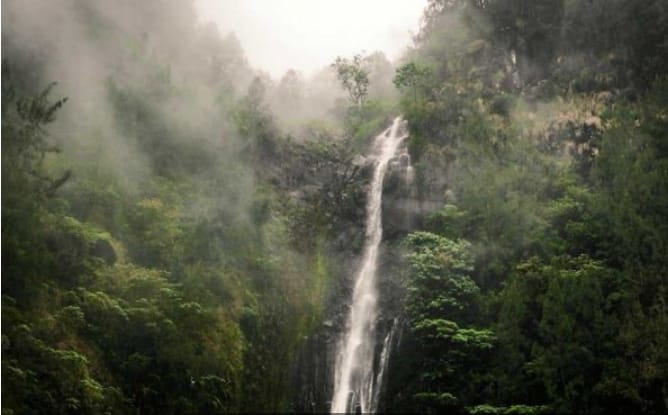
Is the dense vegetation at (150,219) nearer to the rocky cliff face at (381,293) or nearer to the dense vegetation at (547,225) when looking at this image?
the rocky cliff face at (381,293)

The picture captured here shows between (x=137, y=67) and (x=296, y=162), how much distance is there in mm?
8594

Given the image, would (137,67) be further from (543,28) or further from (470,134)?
(543,28)

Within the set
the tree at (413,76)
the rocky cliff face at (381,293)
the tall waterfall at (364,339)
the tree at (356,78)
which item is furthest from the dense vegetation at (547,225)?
the tree at (356,78)

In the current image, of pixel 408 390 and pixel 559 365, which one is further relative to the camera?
pixel 408 390

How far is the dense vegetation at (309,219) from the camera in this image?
59.2 feet

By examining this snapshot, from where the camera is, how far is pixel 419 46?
4228 centimetres

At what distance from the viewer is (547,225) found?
23344mm

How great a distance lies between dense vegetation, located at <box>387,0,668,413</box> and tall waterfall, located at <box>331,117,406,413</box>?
40.8 inches

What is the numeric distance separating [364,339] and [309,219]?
6.82 meters

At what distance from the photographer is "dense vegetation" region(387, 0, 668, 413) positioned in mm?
19516

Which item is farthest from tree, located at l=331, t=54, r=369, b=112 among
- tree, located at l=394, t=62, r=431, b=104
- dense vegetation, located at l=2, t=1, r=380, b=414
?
tree, located at l=394, t=62, r=431, b=104

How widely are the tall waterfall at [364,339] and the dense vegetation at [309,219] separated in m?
0.73

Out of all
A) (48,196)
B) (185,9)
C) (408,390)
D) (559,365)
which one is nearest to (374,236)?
(408,390)

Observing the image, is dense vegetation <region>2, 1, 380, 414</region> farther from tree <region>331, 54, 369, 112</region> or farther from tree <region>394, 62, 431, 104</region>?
tree <region>394, 62, 431, 104</region>
